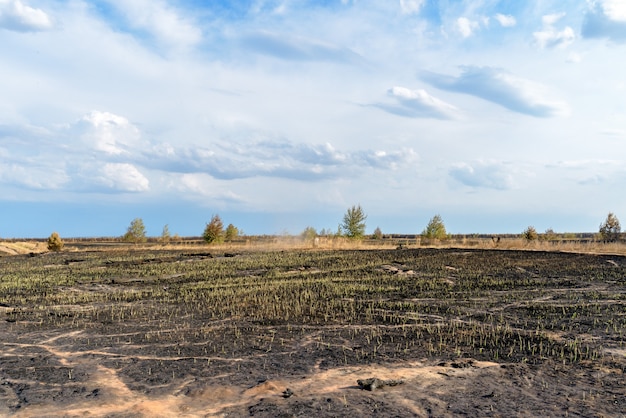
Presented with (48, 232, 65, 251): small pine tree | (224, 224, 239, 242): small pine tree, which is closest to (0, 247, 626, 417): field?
(48, 232, 65, 251): small pine tree

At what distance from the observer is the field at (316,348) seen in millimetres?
7371

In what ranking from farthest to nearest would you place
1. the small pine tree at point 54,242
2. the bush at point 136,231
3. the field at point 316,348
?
the bush at point 136,231 < the small pine tree at point 54,242 < the field at point 316,348

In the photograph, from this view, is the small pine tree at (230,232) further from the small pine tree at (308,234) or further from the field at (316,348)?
the field at (316,348)

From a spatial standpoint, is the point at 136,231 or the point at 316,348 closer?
the point at 316,348

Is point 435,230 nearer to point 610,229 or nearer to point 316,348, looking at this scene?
point 610,229

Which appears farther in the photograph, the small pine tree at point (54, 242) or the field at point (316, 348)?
the small pine tree at point (54, 242)

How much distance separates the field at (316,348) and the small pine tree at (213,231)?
36.6 metres

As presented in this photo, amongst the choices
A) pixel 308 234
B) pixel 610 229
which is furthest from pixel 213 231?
pixel 610 229

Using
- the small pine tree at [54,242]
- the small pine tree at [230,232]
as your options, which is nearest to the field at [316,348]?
the small pine tree at [54,242]

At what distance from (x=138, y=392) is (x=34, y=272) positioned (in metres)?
23.7

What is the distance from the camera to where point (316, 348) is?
10.4 metres

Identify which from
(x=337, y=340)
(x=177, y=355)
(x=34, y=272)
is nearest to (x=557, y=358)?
(x=337, y=340)

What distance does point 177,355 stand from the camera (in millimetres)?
10008

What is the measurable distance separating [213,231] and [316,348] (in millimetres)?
49523
